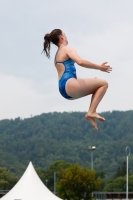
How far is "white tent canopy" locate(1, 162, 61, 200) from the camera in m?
39.2

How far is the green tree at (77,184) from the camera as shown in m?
68.8

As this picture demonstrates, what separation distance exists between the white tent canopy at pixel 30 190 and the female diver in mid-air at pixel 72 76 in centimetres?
2717

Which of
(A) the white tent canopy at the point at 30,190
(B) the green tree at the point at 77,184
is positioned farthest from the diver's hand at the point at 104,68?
(B) the green tree at the point at 77,184

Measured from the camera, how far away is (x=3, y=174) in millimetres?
179750

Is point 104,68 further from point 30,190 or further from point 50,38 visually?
point 30,190

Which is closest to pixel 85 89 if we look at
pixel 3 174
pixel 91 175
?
pixel 91 175

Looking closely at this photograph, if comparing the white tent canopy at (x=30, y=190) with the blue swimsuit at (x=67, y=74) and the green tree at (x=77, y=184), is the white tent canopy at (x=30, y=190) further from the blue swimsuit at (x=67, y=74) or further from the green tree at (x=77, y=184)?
the blue swimsuit at (x=67, y=74)

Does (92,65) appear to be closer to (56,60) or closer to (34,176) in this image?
(56,60)

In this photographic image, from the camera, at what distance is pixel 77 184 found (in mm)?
69562

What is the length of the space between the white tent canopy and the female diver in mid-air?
89.1 feet

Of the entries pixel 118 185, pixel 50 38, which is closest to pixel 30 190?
pixel 50 38

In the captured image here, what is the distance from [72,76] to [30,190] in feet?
97.0

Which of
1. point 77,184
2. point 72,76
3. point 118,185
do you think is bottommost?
point 72,76

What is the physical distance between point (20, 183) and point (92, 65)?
30.9m
